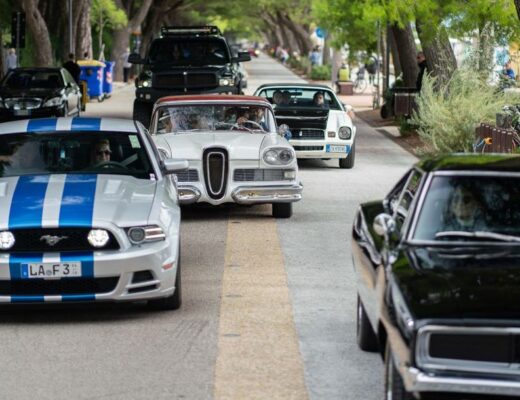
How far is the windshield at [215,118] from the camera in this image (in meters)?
16.7

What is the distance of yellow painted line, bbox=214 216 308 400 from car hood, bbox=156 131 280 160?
1369mm

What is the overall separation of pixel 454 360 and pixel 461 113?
1769cm

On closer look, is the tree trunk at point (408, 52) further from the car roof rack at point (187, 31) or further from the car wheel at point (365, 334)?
the car wheel at point (365, 334)

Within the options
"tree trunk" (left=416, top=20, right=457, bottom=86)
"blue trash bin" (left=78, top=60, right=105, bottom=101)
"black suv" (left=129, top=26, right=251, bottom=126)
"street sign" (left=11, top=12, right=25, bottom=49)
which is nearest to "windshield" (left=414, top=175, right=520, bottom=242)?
"tree trunk" (left=416, top=20, right=457, bottom=86)

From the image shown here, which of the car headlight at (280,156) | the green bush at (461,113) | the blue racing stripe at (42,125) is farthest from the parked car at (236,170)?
the green bush at (461,113)

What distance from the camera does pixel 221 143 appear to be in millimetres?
15453

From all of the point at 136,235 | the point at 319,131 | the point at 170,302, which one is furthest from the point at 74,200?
the point at 319,131

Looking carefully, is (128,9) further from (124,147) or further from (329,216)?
(124,147)

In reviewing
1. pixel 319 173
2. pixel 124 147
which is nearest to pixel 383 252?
pixel 124 147

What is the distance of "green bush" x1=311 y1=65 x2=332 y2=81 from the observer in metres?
69.5

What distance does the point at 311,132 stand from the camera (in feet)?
73.4

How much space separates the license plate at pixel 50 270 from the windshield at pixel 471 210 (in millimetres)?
2875

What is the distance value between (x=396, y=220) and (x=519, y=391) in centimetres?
215

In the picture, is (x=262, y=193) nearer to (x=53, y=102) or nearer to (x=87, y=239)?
(x=87, y=239)
